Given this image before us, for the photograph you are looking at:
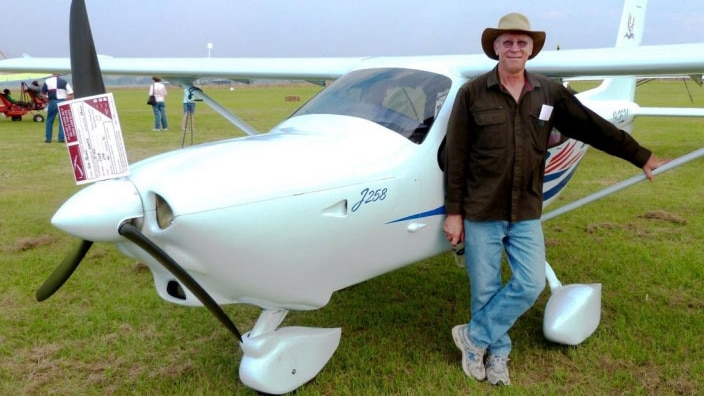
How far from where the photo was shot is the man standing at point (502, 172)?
297cm

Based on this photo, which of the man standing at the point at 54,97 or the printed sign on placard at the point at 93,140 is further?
the man standing at the point at 54,97

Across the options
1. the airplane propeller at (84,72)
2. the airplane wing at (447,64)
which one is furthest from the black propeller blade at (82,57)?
the airplane wing at (447,64)

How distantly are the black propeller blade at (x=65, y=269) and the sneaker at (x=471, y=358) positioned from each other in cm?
204

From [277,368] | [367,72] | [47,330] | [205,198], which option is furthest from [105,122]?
[47,330]

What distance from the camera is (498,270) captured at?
319 cm

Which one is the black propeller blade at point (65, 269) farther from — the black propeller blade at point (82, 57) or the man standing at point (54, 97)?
the man standing at point (54, 97)

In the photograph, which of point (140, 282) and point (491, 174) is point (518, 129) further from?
point (140, 282)

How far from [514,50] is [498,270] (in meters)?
1.18

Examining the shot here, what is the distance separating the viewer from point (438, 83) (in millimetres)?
3441

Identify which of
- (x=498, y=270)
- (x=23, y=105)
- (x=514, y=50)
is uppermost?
(x=514, y=50)

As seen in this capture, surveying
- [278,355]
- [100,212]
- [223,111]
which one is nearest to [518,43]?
[278,355]

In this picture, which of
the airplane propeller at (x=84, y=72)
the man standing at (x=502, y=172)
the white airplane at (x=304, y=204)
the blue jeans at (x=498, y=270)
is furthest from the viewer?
the blue jeans at (x=498, y=270)

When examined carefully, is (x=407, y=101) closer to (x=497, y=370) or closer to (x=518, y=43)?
(x=518, y=43)

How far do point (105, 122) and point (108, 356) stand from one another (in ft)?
5.95
